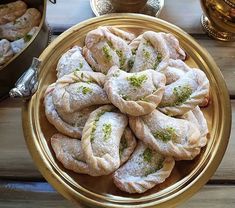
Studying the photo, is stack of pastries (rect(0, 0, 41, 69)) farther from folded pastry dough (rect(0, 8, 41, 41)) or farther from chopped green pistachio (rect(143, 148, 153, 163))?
chopped green pistachio (rect(143, 148, 153, 163))

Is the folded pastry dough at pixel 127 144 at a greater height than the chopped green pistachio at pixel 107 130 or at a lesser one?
lesser

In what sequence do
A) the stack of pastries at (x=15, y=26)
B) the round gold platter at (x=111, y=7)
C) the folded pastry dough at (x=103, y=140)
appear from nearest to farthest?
the folded pastry dough at (x=103, y=140), the stack of pastries at (x=15, y=26), the round gold platter at (x=111, y=7)

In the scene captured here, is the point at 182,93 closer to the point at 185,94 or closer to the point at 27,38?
the point at 185,94

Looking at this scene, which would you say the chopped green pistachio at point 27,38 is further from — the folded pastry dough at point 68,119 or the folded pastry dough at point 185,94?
the folded pastry dough at point 185,94

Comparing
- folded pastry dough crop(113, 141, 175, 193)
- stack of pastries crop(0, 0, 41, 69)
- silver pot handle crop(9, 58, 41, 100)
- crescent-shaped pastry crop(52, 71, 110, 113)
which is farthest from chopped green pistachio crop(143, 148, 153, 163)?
stack of pastries crop(0, 0, 41, 69)

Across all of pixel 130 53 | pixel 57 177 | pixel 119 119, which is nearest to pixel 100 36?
pixel 130 53

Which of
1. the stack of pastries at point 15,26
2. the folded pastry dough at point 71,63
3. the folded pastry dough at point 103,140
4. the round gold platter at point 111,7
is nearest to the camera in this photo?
the folded pastry dough at point 103,140

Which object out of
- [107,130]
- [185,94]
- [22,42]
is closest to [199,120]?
[185,94]

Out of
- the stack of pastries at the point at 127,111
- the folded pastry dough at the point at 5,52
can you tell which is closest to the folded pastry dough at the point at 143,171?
the stack of pastries at the point at 127,111
